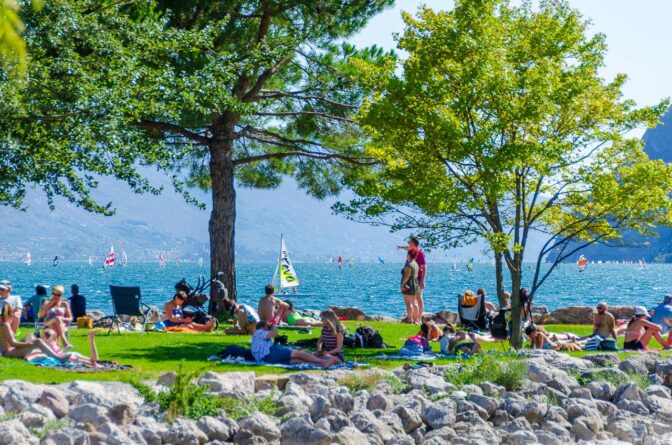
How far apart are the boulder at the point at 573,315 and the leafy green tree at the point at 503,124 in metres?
5.48

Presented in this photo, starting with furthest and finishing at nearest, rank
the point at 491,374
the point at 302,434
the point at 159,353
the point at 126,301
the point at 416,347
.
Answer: the point at 126,301, the point at 416,347, the point at 159,353, the point at 491,374, the point at 302,434

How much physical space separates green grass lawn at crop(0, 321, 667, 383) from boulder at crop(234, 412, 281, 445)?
70.3 inches

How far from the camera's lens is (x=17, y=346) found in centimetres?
1103

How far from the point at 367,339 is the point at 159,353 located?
3.30 meters

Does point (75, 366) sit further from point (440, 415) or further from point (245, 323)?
point (245, 323)

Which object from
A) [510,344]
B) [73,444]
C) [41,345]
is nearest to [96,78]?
[41,345]

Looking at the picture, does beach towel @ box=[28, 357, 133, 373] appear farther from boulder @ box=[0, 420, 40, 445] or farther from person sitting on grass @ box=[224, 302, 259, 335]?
person sitting on grass @ box=[224, 302, 259, 335]

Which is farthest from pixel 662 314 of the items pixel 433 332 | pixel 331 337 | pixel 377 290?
pixel 377 290

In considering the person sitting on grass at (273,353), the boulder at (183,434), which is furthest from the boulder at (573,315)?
the boulder at (183,434)

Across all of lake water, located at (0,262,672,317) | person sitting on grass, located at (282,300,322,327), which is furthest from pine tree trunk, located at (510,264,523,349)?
lake water, located at (0,262,672,317)

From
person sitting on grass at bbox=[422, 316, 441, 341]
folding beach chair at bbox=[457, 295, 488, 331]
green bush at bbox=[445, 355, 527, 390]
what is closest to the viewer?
green bush at bbox=[445, 355, 527, 390]

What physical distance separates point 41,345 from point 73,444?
3.73 metres

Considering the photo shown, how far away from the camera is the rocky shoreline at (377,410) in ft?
26.4

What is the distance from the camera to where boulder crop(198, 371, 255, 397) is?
9.26m
